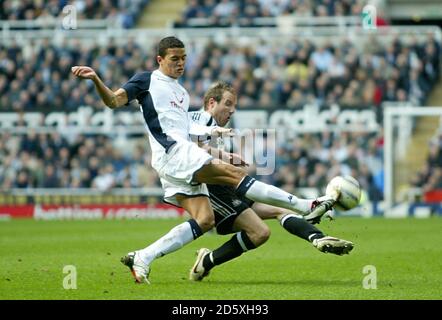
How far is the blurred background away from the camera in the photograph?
2422 cm

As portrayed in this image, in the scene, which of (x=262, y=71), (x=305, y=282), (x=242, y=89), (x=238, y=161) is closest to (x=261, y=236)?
(x=305, y=282)

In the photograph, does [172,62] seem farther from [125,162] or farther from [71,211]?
[125,162]

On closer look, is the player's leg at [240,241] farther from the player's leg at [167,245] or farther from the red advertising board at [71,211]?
the red advertising board at [71,211]

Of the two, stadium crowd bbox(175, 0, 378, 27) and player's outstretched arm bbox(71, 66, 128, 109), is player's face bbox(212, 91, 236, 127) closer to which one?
player's outstretched arm bbox(71, 66, 128, 109)

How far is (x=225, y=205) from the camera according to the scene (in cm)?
1023

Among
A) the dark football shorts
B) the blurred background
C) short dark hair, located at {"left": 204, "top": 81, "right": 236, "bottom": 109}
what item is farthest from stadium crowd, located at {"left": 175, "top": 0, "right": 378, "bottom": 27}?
the dark football shorts

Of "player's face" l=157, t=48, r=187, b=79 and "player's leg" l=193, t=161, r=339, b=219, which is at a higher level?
"player's face" l=157, t=48, r=187, b=79

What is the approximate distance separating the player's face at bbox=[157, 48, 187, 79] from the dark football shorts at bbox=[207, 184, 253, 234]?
121 centimetres

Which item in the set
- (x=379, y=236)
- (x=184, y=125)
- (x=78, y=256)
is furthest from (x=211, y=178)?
(x=379, y=236)

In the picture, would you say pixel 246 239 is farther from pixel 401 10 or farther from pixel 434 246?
pixel 401 10

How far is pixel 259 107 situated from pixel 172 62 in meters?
15.0

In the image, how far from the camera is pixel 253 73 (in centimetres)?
2606

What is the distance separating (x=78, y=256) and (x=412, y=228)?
750 centimetres

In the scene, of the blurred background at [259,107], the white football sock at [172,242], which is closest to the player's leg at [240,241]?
the white football sock at [172,242]
